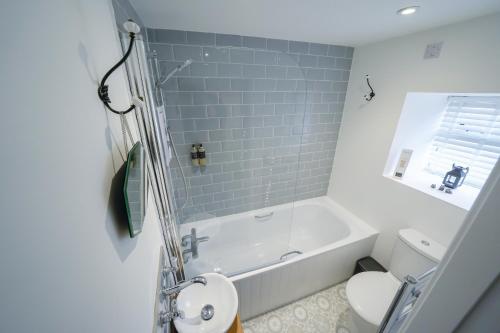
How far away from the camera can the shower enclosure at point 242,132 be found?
146 cm

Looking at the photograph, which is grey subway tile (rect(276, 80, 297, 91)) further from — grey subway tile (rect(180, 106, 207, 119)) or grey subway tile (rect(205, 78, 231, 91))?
grey subway tile (rect(180, 106, 207, 119))

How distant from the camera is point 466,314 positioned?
30 centimetres

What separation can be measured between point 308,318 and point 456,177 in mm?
1682

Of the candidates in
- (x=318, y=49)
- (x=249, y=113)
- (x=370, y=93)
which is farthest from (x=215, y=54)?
(x=370, y=93)

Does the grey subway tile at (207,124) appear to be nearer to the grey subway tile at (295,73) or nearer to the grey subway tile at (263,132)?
the grey subway tile at (263,132)

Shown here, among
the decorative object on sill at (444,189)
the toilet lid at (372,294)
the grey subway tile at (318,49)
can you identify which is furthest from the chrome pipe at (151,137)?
the decorative object on sill at (444,189)

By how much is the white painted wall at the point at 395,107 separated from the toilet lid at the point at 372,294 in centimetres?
40

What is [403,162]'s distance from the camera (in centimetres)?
161

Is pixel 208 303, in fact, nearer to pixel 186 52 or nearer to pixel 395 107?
pixel 186 52

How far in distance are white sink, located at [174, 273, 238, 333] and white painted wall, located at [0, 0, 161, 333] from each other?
489 mm

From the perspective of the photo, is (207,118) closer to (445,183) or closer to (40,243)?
(40,243)

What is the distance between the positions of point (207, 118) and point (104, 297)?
140cm

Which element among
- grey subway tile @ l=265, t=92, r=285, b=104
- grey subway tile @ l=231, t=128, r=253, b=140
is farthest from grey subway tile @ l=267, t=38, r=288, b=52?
grey subway tile @ l=231, t=128, r=253, b=140

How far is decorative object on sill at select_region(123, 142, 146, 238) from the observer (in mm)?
517
